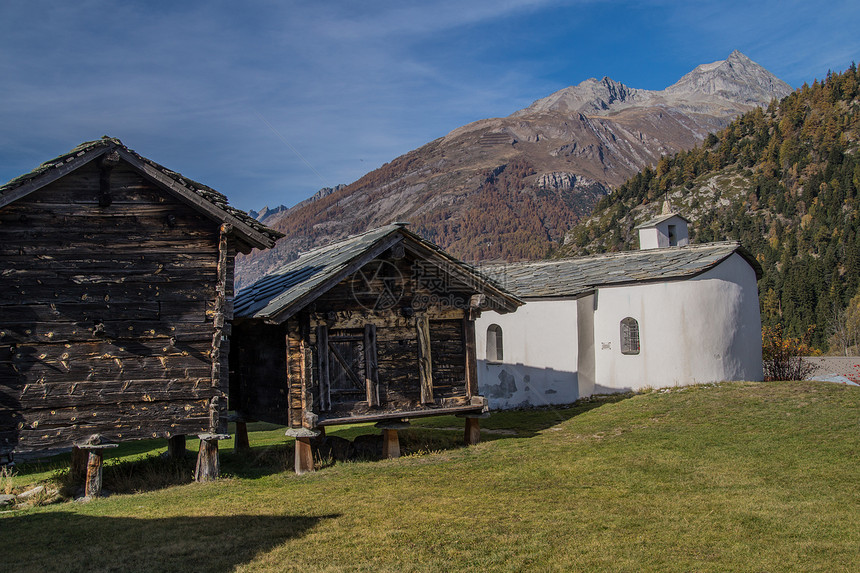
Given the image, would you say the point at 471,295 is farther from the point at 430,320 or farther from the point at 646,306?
the point at 646,306


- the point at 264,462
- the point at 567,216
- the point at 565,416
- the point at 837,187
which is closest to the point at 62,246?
the point at 264,462

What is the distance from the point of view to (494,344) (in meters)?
26.3

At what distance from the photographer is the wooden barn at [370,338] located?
14.1m

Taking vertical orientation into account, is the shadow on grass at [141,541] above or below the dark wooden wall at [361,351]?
below

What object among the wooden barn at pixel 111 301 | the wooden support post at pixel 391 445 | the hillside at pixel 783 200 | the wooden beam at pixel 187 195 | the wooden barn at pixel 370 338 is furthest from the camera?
the hillside at pixel 783 200

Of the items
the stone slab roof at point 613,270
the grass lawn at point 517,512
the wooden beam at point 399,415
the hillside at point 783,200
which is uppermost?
the hillside at point 783,200

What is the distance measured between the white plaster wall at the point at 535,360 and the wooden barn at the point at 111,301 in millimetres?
13601

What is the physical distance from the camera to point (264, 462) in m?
15.6

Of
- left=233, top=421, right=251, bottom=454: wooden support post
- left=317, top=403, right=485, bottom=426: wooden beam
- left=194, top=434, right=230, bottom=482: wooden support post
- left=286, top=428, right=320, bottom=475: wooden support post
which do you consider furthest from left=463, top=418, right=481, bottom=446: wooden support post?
left=194, top=434, right=230, bottom=482: wooden support post

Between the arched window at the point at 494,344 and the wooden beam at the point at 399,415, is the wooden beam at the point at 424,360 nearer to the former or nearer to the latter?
the wooden beam at the point at 399,415

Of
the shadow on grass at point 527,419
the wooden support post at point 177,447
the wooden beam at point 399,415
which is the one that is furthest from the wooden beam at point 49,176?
the shadow on grass at point 527,419

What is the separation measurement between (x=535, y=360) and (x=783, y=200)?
8261 centimetres

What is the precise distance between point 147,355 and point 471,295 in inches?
284

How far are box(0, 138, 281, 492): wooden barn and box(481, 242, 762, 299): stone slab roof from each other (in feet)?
40.1
